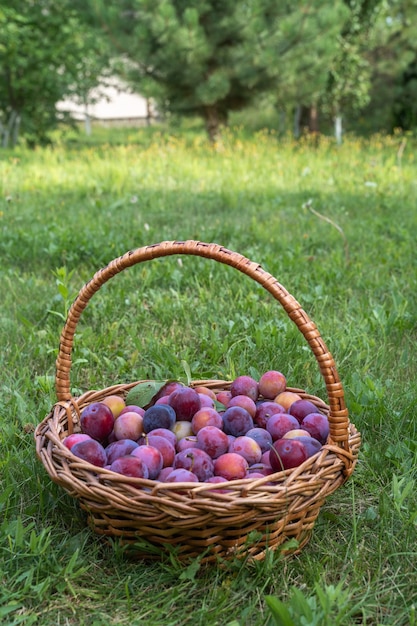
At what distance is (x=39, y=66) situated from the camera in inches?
418

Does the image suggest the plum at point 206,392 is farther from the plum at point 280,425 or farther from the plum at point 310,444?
the plum at point 310,444

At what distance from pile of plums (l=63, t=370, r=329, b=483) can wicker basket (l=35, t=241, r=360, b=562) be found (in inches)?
2.6

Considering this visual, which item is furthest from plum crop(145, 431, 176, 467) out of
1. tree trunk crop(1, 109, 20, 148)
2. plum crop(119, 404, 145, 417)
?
tree trunk crop(1, 109, 20, 148)

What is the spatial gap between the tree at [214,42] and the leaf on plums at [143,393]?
744 cm

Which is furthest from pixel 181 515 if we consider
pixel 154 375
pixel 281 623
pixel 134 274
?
pixel 134 274

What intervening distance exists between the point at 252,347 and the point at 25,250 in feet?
6.19

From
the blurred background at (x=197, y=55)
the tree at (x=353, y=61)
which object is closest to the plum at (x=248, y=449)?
the blurred background at (x=197, y=55)

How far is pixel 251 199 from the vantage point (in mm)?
5676

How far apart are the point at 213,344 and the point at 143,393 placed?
78 centimetres

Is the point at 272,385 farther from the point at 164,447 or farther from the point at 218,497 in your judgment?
the point at 218,497

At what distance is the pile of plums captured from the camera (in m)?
1.63

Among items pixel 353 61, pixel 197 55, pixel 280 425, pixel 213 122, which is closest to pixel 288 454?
pixel 280 425

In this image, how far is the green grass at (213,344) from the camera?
1.54 meters

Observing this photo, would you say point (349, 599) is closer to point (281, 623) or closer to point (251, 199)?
point (281, 623)
